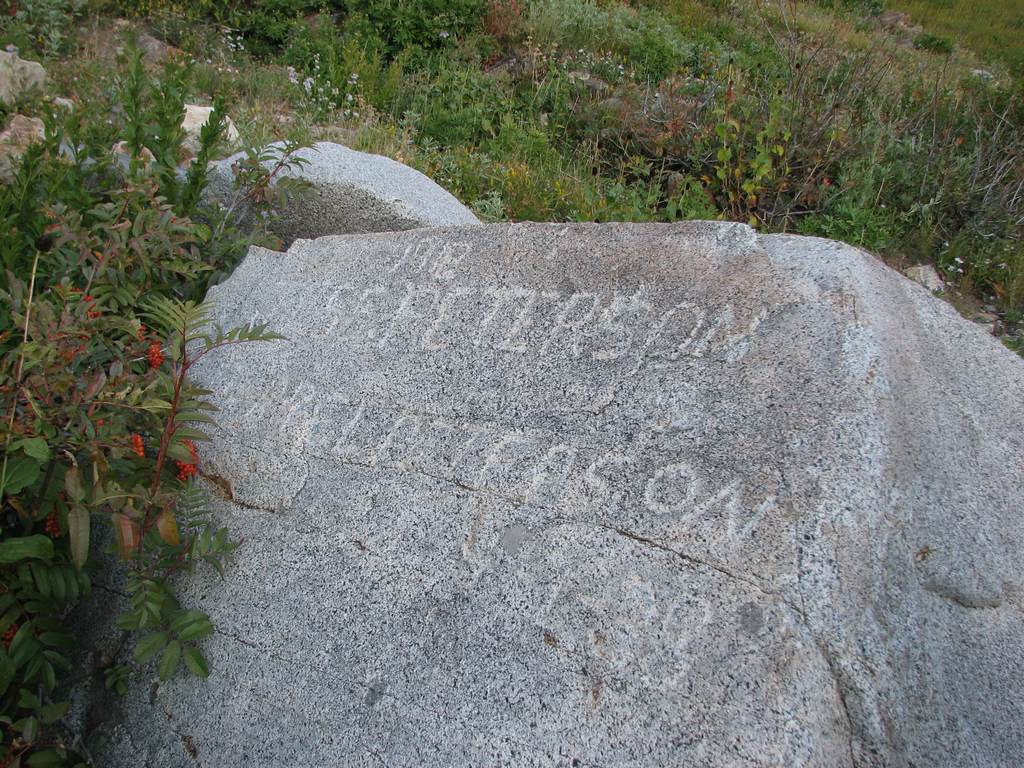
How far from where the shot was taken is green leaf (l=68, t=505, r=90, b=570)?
5.98ft

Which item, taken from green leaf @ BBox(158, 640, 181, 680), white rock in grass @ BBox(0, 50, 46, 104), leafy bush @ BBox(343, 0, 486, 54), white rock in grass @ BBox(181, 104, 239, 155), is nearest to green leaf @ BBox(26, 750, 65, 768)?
green leaf @ BBox(158, 640, 181, 680)

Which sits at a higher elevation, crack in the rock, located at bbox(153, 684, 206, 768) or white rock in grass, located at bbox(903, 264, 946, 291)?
crack in the rock, located at bbox(153, 684, 206, 768)

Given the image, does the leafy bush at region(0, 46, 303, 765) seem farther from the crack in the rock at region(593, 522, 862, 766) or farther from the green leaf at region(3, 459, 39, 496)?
the crack in the rock at region(593, 522, 862, 766)

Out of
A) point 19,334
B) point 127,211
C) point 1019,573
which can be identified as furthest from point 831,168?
point 19,334

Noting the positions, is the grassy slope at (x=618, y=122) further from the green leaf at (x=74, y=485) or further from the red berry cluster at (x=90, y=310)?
the green leaf at (x=74, y=485)

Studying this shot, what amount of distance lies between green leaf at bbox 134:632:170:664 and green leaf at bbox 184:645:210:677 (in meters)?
0.07

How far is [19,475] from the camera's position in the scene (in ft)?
6.30

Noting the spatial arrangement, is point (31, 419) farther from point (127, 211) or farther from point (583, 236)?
point (583, 236)

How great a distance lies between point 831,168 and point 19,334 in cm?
463

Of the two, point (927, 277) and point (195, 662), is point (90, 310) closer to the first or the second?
point (195, 662)

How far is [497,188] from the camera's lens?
5223 mm

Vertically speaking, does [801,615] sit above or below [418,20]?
above

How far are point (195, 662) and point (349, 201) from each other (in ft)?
7.29

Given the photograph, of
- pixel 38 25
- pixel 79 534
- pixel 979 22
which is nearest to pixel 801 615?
pixel 79 534
